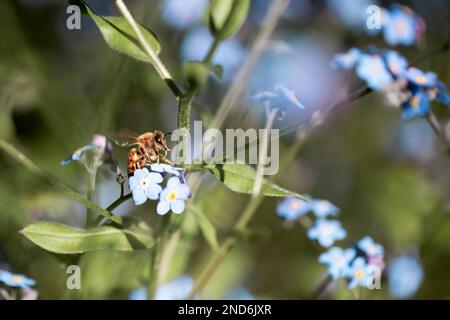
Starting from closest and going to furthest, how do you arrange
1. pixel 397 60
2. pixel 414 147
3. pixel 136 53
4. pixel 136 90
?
pixel 136 53, pixel 397 60, pixel 136 90, pixel 414 147

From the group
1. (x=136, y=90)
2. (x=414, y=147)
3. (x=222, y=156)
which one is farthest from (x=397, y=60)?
(x=414, y=147)

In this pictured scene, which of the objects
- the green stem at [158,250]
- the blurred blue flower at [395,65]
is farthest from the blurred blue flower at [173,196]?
the blurred blue flower at [395,65]

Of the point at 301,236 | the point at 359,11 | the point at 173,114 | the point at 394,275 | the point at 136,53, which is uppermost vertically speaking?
the point at 359,11

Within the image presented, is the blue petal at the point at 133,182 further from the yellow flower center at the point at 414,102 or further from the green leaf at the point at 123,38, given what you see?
the yellow flower center at the point at 414,102

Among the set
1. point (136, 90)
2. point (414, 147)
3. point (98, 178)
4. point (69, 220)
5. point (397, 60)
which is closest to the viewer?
point (397, 60)

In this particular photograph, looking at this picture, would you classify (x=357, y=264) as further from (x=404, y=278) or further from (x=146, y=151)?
(x=146, y=151)

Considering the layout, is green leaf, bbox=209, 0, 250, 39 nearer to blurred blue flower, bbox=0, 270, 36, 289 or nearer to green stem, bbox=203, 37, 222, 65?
green stem, bbox=203, 37, 222, 65

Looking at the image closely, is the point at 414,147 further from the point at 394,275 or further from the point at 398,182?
the point at 394,275
